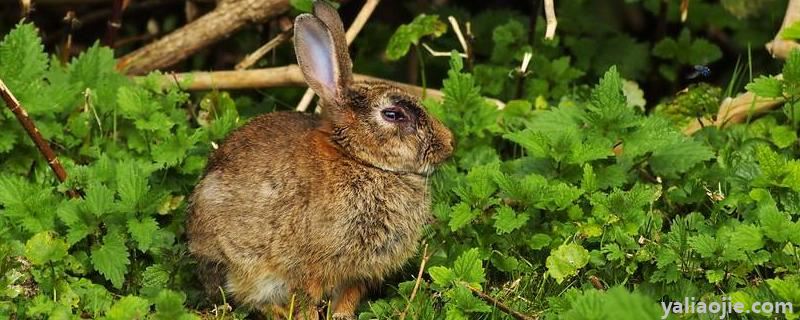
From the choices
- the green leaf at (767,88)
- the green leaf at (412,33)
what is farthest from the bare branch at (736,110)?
the green leaf at (412,33)

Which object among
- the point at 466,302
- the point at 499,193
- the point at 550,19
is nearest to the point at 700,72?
the point at 550,19

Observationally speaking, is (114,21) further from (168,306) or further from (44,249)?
(168,306)

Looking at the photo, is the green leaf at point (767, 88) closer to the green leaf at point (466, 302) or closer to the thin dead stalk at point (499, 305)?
the thin dead stalk at point (499, 305)

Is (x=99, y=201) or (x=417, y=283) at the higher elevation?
(x=99, y=201)

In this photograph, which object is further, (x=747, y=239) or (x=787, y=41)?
(x=787, y=41)

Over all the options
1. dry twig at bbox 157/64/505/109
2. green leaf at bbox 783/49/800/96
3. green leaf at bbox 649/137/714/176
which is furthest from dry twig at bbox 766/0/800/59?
dry twig at bbox 157/64/505/109

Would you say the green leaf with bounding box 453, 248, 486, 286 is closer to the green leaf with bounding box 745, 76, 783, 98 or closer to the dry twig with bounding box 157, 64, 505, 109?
the green leaf with bounding box 745, 76, 783, 98

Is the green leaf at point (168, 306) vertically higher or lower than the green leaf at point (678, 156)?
higher
